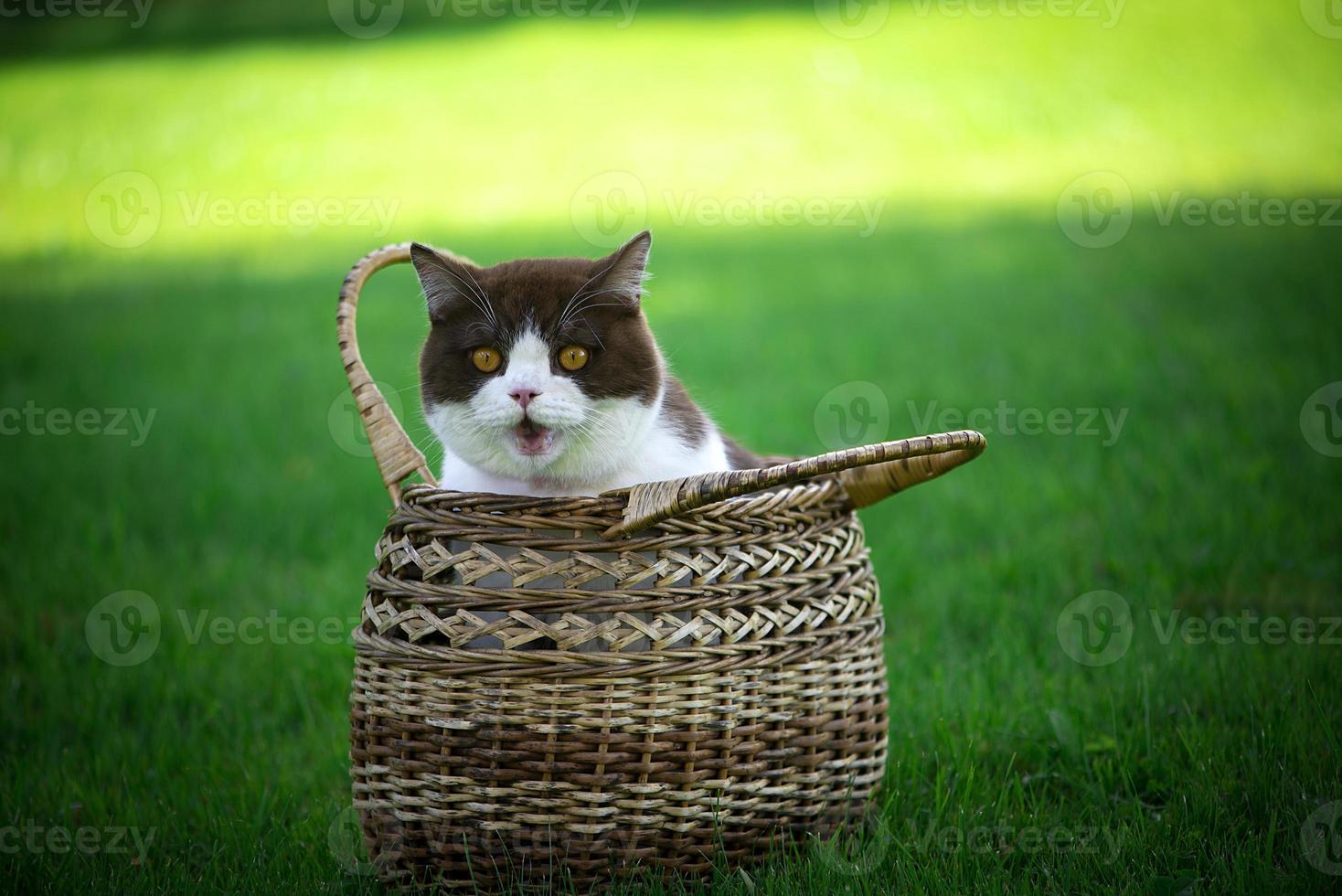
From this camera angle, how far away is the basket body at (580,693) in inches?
70.9

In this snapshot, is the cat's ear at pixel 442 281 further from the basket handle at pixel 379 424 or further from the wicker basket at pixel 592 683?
the wicker basket at pixel 592 683

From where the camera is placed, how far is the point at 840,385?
531 cm

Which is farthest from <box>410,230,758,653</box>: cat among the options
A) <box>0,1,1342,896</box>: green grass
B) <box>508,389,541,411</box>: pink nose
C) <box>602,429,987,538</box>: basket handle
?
<box>0,1,1342,896</box>: green grass

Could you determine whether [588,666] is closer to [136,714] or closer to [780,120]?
[136,714]

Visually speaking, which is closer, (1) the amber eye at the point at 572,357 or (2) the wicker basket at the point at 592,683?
(2) the wicker basket at the point at 592,683

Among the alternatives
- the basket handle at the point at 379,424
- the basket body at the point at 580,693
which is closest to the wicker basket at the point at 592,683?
the basket body at the point at 580,693

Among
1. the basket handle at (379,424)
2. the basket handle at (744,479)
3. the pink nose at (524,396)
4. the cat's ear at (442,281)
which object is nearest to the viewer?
the basket handle at (744,479)

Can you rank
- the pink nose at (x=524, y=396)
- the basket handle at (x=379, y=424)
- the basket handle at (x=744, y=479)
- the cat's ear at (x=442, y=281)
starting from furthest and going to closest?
the basket handle at (x=379, y=424) → the cat's ear at (x=442, y=281) → the pink nose at (x=524, y=396) → the basket handle at (x=744, y=479)

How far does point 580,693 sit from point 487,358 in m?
0.67

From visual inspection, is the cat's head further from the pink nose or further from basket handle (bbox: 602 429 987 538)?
basket handle (bbox: 602 429 987 538)

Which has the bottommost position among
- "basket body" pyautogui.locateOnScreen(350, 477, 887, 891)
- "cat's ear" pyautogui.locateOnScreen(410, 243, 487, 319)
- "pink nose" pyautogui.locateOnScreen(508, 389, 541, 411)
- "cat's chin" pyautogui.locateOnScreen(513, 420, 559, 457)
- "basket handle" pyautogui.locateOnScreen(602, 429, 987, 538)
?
"basket body" pyautogui.locateOnScreen(350, 477, 887, 891)

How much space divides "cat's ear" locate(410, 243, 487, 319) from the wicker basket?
1.30 feet

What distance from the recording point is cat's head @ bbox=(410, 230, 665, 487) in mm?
2002

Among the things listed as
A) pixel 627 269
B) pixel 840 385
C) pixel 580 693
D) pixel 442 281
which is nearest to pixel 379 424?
pixel 442 281
